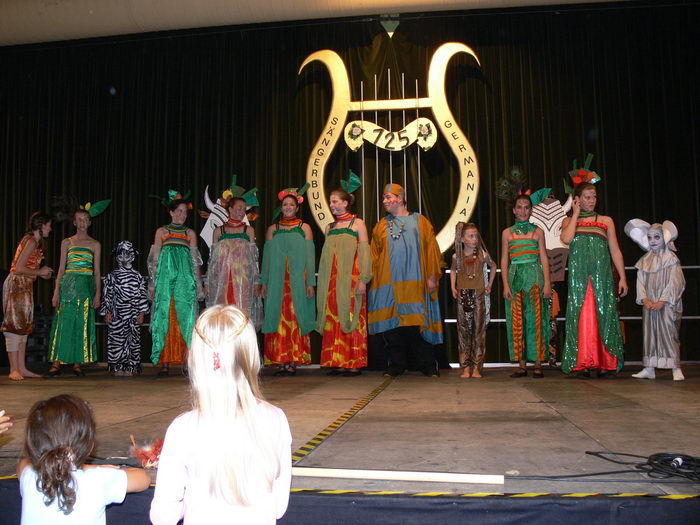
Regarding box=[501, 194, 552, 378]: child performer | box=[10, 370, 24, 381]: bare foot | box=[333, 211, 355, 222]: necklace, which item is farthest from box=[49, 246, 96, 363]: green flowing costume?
box=[501, 194, 552, 378]: child performer

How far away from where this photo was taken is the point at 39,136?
27.9ft

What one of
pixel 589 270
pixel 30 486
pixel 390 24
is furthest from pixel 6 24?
pixel 30 486

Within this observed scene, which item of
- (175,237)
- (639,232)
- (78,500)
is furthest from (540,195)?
(78,500)

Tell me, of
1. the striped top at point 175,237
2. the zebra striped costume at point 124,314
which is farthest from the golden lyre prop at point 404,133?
the zebra striped costume at point 124,314

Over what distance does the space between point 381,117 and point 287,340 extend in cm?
279

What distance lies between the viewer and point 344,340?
6.05 metres

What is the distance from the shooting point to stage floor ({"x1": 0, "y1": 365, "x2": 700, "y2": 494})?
7.11ft

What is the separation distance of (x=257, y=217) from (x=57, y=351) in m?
2.33

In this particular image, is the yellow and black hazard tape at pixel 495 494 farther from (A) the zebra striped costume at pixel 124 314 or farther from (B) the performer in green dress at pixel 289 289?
(A) the zebra striped costume at pixel 124 314

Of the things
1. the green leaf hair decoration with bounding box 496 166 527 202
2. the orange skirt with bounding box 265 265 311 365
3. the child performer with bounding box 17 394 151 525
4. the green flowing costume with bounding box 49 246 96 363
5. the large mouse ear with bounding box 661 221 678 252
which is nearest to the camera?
the child performer with bounding box 17 394 151 525

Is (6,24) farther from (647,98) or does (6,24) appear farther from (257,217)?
(647,98)

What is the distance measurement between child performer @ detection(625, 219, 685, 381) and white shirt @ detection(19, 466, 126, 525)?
187 inches

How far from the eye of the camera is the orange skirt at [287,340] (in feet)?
20.3

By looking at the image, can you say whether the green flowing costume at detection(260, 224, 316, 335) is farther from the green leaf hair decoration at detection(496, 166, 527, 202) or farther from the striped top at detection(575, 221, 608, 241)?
A: the striped top at detection(575, 221, 608, 241)
